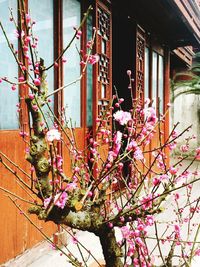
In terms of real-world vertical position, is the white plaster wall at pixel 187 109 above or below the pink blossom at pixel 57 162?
above

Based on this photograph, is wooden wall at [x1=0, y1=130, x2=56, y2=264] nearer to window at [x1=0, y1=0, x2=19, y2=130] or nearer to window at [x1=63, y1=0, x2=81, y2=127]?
window at [x1=0, y1=0, x2=19, y2=130]

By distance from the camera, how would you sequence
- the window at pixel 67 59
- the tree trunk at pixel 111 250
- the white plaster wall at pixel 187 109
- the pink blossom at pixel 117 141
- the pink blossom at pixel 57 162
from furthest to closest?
1. the white plaster wall at pixel 187 109
2. the window at pixel 67 59
3. the tree trunk at pixel 111 250
4. the pink blossom at pixel 117 141
5. the pink blossom at pixel 57 162

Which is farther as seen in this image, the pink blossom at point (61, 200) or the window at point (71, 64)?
the window at point (71, 64)

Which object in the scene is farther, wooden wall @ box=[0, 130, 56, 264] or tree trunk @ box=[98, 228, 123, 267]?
wooden wall @ box=[0, 130, 56, 264]

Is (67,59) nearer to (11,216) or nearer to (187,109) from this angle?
(11,216)

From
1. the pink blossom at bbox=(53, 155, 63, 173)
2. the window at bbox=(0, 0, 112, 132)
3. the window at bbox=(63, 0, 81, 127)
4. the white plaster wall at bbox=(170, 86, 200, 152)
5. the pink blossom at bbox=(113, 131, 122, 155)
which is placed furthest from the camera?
the white plaster wall at bbox=(170, 86, 200, 152)

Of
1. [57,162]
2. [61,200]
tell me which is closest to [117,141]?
[57,162]

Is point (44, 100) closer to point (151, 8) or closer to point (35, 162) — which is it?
point (35, 162)

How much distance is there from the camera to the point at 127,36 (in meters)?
6.52

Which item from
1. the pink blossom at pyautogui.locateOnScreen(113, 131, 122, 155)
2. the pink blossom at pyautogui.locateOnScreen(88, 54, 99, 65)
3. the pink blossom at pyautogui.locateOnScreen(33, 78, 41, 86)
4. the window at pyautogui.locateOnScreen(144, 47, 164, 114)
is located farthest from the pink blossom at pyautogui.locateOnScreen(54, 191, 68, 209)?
the window at pyautogui.locateOnScreen(144, 47, 164, 114)

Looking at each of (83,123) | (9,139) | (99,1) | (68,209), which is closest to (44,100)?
(68,209)

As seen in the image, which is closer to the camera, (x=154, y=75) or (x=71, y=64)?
(x=71, y=64)

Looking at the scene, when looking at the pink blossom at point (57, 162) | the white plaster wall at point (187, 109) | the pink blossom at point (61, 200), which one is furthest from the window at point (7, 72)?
the white plaster wall at point (187, 109)

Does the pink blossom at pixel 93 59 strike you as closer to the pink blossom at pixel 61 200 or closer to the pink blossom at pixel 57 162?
the pink blossom at pixel 57 162
